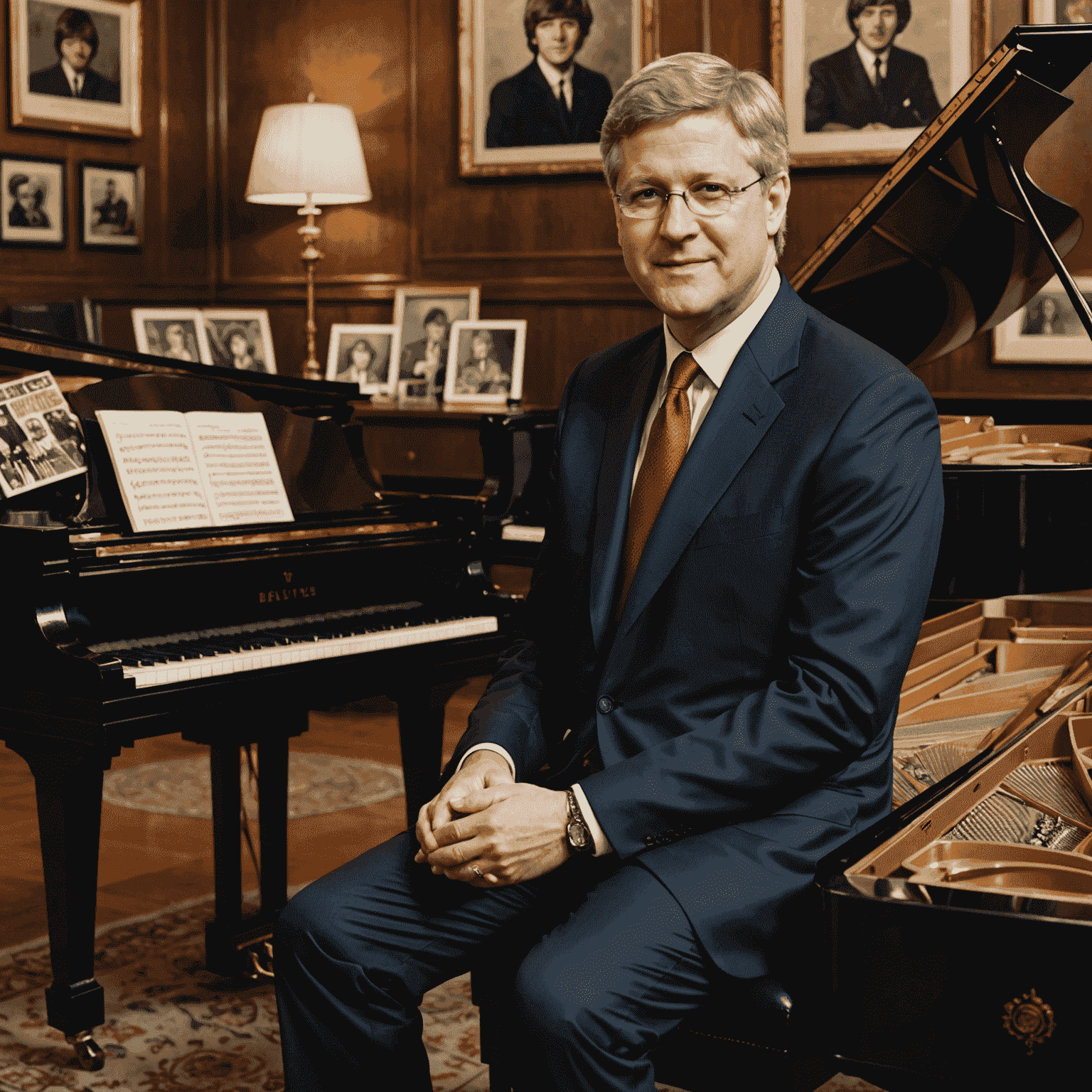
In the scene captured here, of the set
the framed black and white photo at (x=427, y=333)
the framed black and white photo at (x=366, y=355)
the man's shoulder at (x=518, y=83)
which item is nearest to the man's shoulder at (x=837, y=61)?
the man's shoulder at (x=518, y=83)

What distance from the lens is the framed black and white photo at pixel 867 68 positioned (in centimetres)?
492

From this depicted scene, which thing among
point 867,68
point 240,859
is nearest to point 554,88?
point 867,68

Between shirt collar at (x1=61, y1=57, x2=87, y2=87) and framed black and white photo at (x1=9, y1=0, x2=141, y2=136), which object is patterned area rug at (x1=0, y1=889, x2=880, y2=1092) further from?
shirt collar at (x1=61, y1=57, x2=87, y2=87)

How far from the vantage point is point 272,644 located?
2.65 m

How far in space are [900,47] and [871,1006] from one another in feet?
14.6

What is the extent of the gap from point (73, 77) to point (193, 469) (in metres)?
3.96

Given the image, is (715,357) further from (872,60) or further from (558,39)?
(558,39)

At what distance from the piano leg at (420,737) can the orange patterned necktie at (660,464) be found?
1228 mm

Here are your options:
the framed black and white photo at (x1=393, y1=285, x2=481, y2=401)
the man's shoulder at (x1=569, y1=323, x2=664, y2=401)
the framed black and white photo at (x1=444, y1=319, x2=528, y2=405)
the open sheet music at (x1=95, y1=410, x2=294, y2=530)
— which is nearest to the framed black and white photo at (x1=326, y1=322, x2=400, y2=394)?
the framed black and white photo at (x1=393, y1=285, x2=481, y2=401)

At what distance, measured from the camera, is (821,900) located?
4.20 feet

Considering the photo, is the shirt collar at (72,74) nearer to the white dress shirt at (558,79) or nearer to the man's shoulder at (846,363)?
the white dress shirt at (558,79)

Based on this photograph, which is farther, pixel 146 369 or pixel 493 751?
pixel 146 369

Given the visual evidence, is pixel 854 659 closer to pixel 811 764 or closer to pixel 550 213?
pixel 811 764

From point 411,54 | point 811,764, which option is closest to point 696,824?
point 811,764
